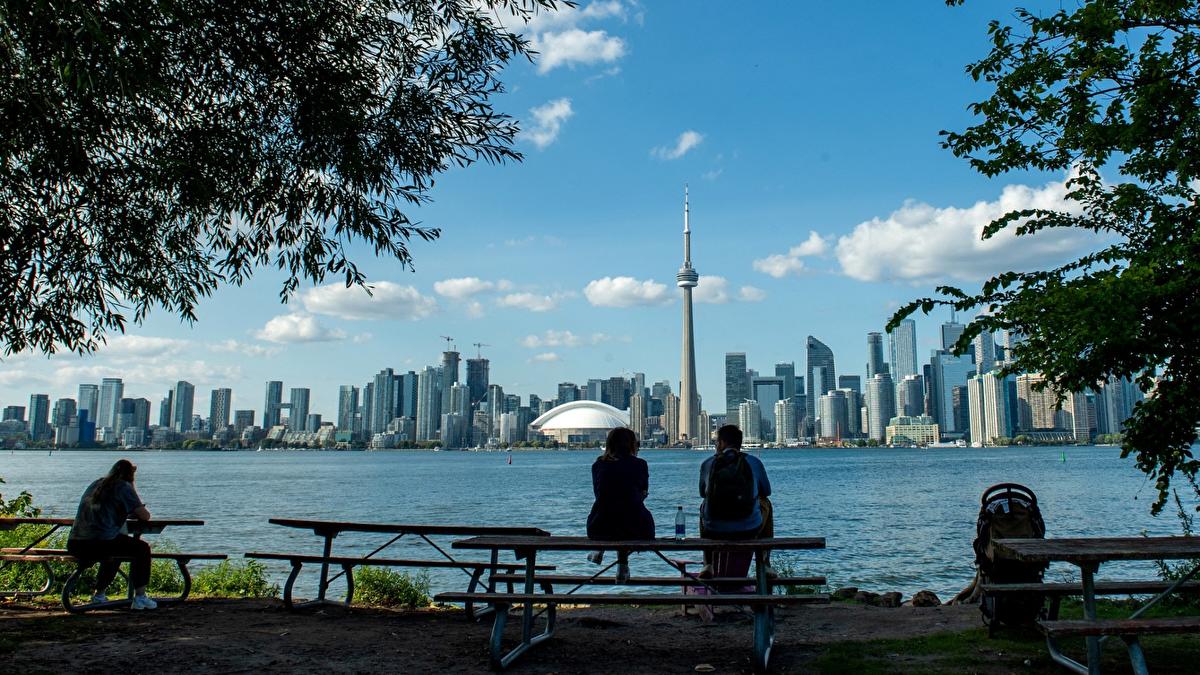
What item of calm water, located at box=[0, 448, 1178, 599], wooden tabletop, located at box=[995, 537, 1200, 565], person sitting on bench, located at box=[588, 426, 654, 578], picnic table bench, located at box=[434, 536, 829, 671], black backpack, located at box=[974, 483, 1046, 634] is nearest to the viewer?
wooden tabletop, located at box=[995, 537, 1200, 565]

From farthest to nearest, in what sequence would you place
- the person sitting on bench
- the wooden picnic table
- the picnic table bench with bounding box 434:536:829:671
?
the person sitting on bench < the picnic table bench with bounding box 434:536:829:671 < the wooden picnic table

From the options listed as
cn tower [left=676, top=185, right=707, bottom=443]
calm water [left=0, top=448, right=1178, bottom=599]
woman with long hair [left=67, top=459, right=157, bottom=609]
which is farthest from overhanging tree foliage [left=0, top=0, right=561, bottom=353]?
cn tower [left=676, top=185, right=707, bottom=443]

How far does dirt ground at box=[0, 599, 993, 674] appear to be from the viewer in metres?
5.84

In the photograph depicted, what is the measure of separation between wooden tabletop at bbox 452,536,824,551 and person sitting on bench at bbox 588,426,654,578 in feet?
1.39

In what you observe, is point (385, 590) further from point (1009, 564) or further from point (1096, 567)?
point (1096, 567)

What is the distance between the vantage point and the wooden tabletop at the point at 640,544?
19.2 feet

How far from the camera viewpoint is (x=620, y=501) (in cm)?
667

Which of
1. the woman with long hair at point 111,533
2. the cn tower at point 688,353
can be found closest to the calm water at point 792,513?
the woman with long hair at point 111,533

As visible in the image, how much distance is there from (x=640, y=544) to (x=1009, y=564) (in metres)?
2.81

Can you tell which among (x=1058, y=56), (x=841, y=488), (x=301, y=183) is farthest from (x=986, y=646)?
(x=841, y=488)

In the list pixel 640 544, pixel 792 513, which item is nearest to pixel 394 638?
pixel 640 544

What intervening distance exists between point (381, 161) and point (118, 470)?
13.3ft

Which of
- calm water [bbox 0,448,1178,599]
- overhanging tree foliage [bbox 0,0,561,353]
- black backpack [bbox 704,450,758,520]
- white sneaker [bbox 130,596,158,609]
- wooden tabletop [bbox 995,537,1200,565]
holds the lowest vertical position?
calm water [bbox 0,448,1178,599]

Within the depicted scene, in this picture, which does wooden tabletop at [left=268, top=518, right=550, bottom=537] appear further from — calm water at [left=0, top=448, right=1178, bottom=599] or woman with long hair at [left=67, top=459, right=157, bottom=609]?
calm water at [left=0, top=448, right=1178, bottom=599]
